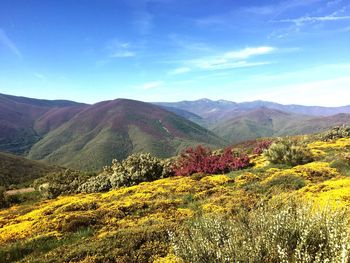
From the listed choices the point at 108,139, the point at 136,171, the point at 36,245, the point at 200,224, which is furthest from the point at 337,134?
the point at 108,139

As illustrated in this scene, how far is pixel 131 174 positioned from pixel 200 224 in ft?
53.1

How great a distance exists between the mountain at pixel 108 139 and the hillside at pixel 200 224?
276ft

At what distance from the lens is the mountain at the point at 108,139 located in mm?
118681

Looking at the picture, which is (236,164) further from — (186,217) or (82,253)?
(82,253)

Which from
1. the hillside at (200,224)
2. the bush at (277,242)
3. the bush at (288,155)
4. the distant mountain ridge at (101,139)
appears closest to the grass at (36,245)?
the hillside at (200,224)

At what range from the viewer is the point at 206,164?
26891 millimetres

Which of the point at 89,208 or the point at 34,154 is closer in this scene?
the point at 89,208

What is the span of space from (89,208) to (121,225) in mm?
4350

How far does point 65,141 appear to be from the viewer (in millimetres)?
151375

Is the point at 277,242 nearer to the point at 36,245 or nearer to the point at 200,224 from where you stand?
the point at 200,224

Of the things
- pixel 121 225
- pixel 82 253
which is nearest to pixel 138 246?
pixel 82 253

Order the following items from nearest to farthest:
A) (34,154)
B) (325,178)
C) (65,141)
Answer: (325,178)
(34,154)
(65,141)

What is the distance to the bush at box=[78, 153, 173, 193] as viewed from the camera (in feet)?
83.3

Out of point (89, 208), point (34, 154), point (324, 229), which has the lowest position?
point (34, 154)
